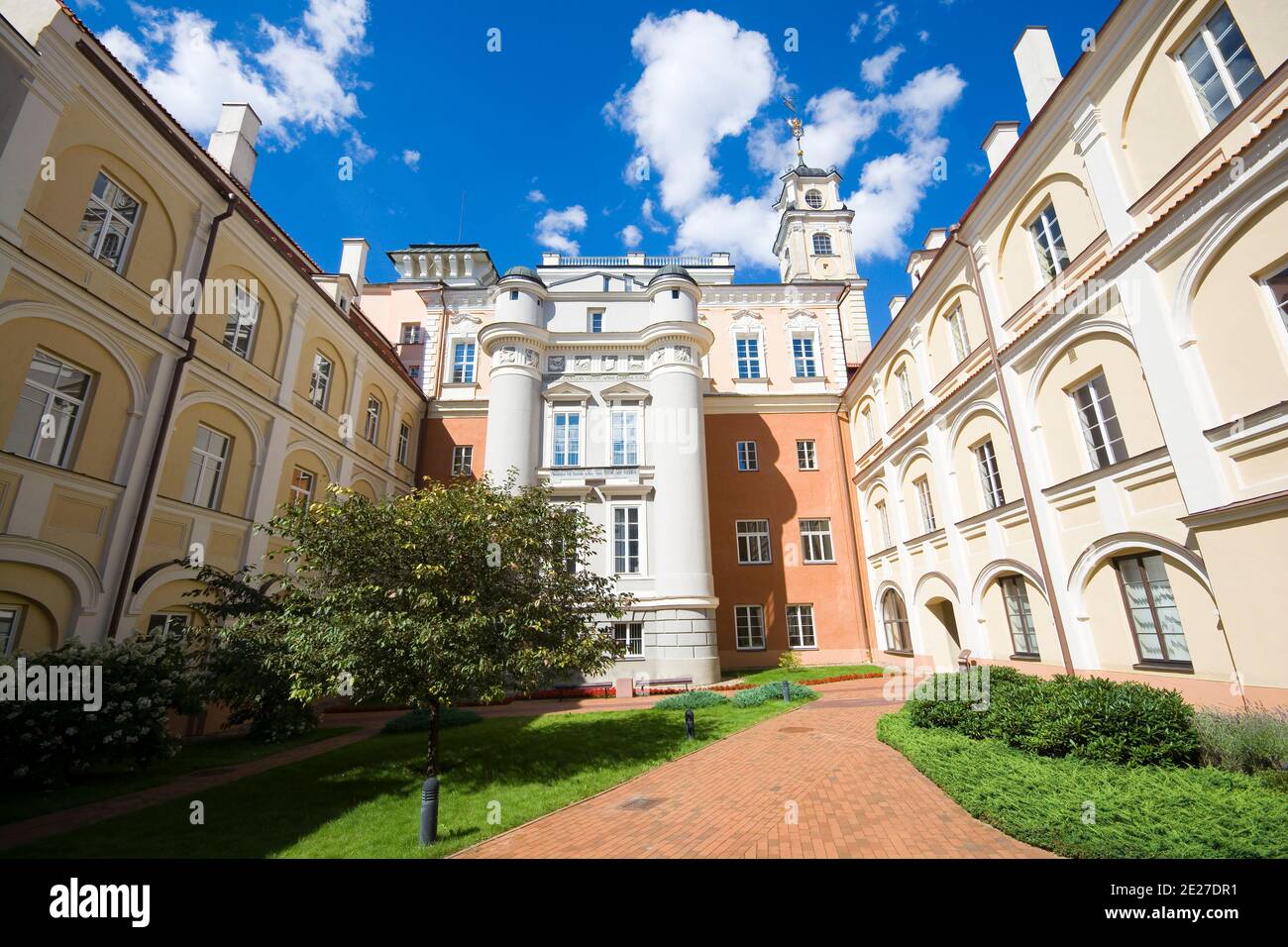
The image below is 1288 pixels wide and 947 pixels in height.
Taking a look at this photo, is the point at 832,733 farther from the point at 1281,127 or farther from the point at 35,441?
the point at 35,441

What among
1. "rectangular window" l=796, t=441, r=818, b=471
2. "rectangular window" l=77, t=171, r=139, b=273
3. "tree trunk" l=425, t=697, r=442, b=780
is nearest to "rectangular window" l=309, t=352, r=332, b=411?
"rectangular window" l=77, t=171, r=139, b=273

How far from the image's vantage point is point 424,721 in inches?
618

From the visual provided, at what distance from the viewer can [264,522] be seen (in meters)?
16.5

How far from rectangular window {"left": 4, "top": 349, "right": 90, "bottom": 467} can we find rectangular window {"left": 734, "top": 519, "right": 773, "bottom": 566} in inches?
870

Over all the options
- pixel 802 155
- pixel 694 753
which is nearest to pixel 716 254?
pixel 802 155

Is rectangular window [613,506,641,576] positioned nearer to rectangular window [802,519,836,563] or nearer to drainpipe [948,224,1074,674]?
rectangular window [802,519,836,563]

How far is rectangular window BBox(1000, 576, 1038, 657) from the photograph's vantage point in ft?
46.9

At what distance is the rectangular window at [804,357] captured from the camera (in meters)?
29.0

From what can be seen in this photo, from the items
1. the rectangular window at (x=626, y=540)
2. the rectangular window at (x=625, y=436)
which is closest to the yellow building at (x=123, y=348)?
the rectangular window at (x=626, y=540)

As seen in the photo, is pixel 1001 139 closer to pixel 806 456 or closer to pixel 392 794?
pixel 806 456

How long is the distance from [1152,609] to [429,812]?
44.8 feet

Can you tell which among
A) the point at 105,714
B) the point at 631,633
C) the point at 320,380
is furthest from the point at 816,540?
the point at 105,714

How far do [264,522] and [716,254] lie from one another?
101 ft

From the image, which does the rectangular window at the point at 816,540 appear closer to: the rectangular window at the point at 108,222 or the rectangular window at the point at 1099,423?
the rectangular window at the point at 1099,423
